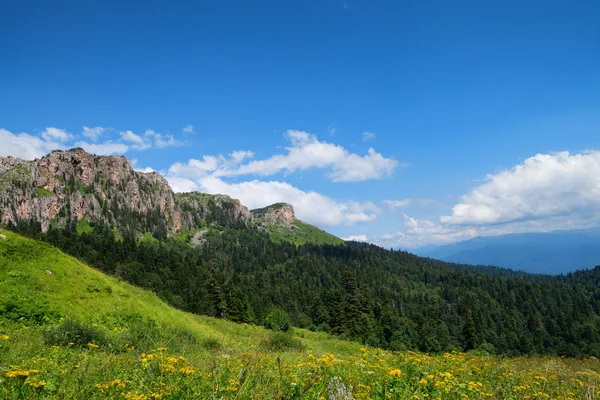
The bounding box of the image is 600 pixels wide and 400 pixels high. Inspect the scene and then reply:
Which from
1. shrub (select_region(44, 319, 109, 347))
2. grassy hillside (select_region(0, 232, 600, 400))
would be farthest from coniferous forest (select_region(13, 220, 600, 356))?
shrub (select_region(44, 319, 109, 347))

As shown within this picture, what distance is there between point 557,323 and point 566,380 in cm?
19138

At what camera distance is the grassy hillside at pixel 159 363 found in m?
5.33

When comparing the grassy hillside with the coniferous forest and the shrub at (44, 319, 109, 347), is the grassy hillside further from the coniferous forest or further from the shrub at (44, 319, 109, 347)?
the coniferous forest

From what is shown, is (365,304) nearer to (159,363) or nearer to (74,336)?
(74,336)

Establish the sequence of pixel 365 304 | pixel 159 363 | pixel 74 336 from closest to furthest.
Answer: pixel 159 363
pixel 74 336
pixel 365 304

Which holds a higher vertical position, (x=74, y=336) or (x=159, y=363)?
(x=159, y=363)

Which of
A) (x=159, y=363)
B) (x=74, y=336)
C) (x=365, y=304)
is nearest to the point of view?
(x=159, y=363)

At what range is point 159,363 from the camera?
6.54 m

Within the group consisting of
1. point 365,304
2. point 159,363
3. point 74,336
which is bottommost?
point 365,304

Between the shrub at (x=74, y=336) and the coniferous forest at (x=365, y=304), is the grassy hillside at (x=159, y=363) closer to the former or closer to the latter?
the shrub at (x=74, y=336)

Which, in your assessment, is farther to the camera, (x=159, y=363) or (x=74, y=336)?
(x=74, y=336)

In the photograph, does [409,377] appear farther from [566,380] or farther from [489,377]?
[566,380]

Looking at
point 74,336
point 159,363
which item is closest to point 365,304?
point 74,336

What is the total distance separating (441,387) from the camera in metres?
6.21
